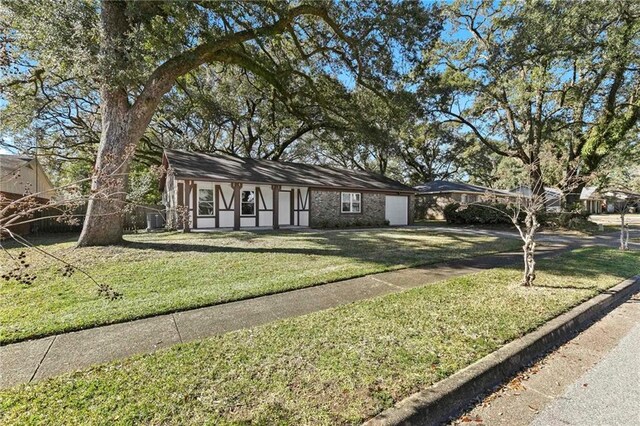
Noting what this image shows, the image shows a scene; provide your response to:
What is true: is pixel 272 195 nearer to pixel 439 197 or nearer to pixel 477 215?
pixel 477 215

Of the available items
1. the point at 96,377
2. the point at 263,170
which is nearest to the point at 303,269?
the point at 96,377

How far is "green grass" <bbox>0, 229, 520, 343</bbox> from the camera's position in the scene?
166 inches

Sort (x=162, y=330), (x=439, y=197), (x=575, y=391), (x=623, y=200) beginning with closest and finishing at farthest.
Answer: (x=575, y=391)
(x=162, y=330)
(x=623, y=200)
(x=439, y=197)

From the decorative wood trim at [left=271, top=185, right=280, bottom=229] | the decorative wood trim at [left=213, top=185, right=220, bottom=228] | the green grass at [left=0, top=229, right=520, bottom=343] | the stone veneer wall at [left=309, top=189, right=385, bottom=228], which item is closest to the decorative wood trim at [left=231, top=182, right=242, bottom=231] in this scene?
the decorative wood trim at [left=213, top=185, right=220, bottom=228]

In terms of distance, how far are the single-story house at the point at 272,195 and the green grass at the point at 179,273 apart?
13.9ft

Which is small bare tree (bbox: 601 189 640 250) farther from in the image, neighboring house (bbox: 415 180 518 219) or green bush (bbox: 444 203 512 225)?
neighboring house (bbox: 415 180 518 219)

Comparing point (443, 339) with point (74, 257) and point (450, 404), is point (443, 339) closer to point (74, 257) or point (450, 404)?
point (450, 404)

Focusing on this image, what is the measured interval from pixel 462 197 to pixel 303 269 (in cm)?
2329

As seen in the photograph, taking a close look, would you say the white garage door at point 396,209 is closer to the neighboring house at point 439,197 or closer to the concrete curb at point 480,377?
the neighboring house at point 439,197

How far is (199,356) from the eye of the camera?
3.04 meters

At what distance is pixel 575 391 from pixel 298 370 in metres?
2.52

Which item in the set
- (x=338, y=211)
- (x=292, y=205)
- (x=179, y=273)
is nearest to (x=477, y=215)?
(x=338, y=211)

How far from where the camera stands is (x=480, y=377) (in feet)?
9.25

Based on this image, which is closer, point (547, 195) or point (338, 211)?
point (547, 195)
